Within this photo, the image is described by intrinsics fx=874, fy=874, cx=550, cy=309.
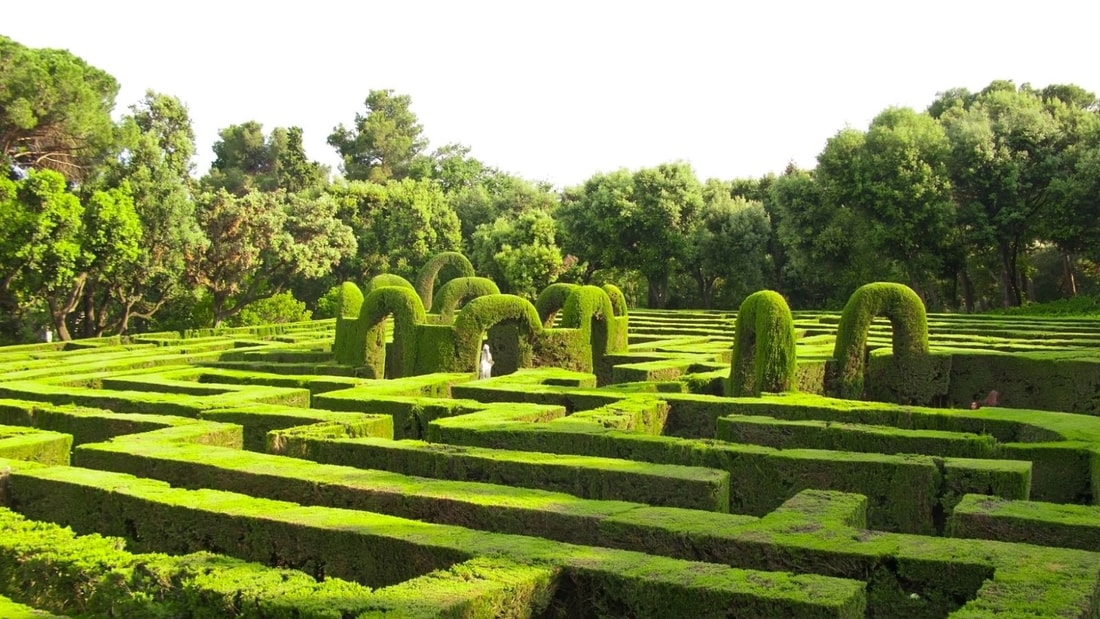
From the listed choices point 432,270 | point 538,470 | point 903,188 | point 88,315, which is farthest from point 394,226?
point 538,470

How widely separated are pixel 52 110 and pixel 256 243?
11332 millimetres

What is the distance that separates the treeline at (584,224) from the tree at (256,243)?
0.11m

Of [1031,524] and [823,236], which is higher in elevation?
[823,236]

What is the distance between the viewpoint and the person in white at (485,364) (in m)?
22.1

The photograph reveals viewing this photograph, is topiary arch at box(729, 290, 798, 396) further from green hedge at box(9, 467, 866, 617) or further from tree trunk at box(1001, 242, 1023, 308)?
tree trunk at box(1001, 242, 1023, 308)

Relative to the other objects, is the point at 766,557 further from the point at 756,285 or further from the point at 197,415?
the point at 756,285

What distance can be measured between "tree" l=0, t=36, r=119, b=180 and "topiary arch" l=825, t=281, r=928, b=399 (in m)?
36.4

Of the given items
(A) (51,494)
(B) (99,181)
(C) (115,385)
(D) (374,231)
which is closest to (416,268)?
(D) (374,231)

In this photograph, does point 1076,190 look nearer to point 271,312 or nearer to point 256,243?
point 256,243

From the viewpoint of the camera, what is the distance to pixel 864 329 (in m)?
18.0

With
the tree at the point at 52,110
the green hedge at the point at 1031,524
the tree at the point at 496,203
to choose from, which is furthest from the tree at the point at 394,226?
the green hedge at the point at 1031,524

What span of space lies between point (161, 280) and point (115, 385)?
27389 mm

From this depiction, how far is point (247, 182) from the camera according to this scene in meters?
77.4

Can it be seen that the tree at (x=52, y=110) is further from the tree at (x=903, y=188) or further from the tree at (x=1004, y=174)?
the tree at (x=1004, y=174)
